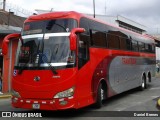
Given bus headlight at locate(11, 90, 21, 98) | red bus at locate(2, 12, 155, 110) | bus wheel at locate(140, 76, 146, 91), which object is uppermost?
red bus at locate(2, 12, 155, 110)

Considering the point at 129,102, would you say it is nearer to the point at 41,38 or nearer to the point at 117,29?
the point at 117,29

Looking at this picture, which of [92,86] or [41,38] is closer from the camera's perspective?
[41,38]

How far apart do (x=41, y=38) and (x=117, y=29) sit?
19.3 ft

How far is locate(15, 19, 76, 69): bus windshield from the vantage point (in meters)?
10.4

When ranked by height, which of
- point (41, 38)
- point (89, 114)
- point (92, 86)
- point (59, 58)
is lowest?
point (89, 114)

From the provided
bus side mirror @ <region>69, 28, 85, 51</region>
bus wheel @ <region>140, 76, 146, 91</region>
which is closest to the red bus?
bus side mirror @ <region>69, 28, 85, 51</region>

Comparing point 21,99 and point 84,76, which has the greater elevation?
point 84,76

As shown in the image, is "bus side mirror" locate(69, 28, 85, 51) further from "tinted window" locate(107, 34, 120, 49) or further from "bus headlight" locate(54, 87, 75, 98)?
"tinted window" locate(107, 34, 120, 49)

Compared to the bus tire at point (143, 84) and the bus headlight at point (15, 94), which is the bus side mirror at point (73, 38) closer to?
the bus headlight at point (15, 94)

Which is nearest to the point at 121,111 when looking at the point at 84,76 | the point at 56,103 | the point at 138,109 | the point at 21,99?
the point at 138,109

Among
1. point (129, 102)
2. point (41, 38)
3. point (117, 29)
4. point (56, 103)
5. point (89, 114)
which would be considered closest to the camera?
point (56, 103)

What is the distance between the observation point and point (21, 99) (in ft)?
35.0

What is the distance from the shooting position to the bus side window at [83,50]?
10886 mm

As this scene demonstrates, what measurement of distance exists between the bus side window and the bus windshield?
456mm
